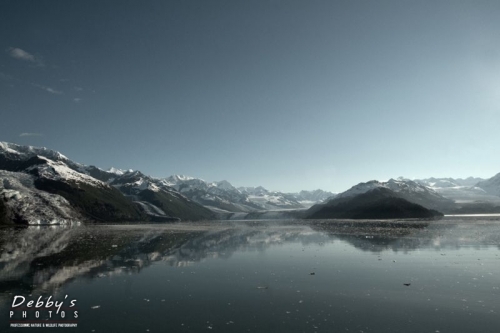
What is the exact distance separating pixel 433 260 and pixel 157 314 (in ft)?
114

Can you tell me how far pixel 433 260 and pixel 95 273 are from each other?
40499mm

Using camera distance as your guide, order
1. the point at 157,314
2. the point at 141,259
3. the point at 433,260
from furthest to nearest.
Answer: the point at 141,259 < the point at 433,260 < the point at 157,314

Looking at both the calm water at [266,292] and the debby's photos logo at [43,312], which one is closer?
the calm water at [266,292]

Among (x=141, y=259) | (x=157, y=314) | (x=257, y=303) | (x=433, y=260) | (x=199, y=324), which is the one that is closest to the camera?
(x=199, y=324)

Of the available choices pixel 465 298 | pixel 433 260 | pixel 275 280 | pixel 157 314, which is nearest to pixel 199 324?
pixel 157 314

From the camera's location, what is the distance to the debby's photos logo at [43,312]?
61.0ft

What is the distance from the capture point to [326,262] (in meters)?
38.7

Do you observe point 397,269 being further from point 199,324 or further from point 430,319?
point 199,324

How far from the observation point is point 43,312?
20.7 meters

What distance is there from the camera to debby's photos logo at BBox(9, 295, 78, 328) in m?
18.6

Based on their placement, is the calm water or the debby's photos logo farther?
the debby's photos logo

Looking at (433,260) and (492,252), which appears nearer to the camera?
(433,260)

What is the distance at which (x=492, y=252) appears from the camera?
43.8 m

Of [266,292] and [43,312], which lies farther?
[266,292]
